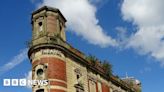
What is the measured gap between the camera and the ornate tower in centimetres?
3709

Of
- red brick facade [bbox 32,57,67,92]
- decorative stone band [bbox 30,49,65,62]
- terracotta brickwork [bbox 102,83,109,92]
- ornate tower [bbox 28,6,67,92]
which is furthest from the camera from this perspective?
terracotta brickwork [bbox 102,83,109,92]

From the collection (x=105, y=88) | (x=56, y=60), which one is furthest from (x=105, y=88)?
(x=56, y=60)

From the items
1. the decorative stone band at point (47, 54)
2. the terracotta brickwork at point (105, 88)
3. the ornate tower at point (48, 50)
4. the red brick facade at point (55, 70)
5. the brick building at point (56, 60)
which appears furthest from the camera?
the terracotta brickwork at point (105, 88)

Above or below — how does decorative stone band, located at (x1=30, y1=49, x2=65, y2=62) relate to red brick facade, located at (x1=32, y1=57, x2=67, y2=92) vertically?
above

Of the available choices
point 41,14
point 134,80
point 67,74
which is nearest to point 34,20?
point 41,14

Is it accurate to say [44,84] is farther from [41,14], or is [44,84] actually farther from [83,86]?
[41,14]

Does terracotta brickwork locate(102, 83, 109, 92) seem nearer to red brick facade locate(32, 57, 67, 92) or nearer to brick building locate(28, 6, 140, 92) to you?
brick building locate(28, 6, 140, 92)

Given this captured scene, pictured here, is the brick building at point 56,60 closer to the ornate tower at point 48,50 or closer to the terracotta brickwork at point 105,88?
the ornate tower at point 48,50

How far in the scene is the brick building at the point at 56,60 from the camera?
37406mm

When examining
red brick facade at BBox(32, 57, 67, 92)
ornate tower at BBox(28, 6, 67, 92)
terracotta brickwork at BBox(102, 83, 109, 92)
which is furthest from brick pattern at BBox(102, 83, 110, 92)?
red brick facade at BBox(32, 57, 67, 92)

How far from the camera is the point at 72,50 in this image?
41250mm

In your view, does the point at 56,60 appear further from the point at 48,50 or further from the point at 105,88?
the point at 105,88

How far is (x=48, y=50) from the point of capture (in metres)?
38.4

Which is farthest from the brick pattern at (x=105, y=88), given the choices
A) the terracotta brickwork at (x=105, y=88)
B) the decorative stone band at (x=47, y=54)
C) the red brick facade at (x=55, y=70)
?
the decorative stone band at (x=47, y=54)
